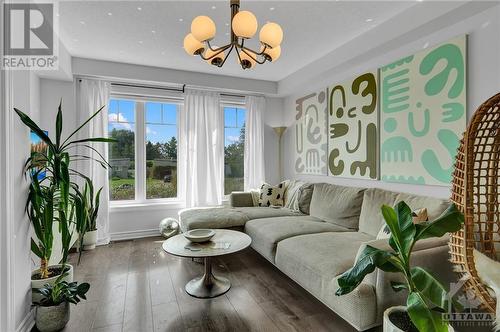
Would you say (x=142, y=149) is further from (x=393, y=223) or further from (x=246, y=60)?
(x=393, y=223)

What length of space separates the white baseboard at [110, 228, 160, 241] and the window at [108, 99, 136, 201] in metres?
0.55

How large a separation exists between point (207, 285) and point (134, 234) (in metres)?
2.21

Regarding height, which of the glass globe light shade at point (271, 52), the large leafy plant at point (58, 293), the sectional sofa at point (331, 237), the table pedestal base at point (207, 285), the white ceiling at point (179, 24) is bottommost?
the table pedestal base at point (207, 285)

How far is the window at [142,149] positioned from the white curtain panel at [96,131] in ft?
0.83

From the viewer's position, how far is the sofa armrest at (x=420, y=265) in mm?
1710

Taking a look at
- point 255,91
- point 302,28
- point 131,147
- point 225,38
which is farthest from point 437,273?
point 131,147

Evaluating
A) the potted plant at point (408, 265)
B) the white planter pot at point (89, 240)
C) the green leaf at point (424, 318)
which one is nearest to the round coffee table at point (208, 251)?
the potted plant at point (408, 265)

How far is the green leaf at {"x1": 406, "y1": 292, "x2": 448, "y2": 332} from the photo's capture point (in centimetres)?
112

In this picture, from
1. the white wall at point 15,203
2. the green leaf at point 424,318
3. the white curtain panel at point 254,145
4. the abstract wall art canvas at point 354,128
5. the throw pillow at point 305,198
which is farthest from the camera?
the white curtain panel at point 254,145

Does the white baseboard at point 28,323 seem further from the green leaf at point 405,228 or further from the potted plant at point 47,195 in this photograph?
the green leaf at point 405,228

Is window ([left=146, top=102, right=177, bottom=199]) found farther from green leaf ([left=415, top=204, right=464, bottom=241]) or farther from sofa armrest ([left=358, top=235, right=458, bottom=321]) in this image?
green leaf ([left=415, top=204, right=464, bottom=241])

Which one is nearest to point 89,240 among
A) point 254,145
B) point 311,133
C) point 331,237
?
point 254,145

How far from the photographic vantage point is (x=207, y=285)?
2.58 meters

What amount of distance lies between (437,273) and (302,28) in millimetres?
2580
